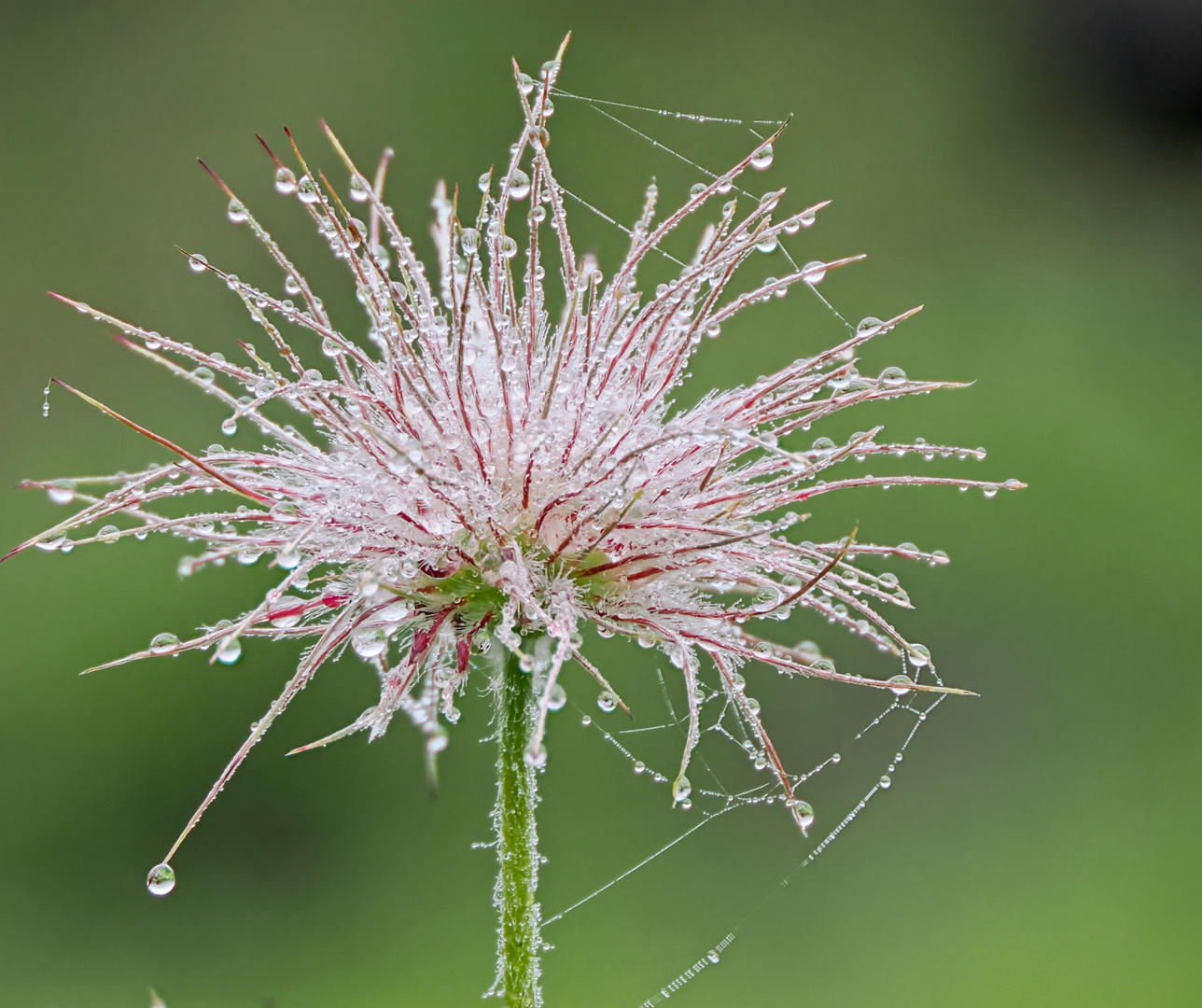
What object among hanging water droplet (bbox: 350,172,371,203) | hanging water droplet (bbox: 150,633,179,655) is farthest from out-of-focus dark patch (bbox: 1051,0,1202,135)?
hanging water droplet (bbox: 150,633,179,655)

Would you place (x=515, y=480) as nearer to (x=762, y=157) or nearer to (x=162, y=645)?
(x=162, y=645)

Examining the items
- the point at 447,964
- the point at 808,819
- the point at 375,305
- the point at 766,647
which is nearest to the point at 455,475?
the point at 375,305

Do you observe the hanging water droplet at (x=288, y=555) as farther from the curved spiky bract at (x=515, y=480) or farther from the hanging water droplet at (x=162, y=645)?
the hanging water droplet at (x=162, y=645)

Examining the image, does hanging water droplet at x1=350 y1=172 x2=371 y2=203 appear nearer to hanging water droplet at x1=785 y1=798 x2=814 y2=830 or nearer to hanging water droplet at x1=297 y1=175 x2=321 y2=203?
hanging water droplet at x1=297 y1=175 x2=321 y2=203

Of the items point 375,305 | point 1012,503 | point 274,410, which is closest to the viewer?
point 375,305

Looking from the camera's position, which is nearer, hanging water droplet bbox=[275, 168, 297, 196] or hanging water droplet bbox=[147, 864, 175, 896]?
hanging water droplet bbox=[147, 864, 175, 896]

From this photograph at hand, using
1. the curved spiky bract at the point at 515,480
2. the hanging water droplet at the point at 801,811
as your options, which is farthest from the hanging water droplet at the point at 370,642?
the hanging water droplet at the point at 801,811

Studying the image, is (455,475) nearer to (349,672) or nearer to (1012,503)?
(349,672)
